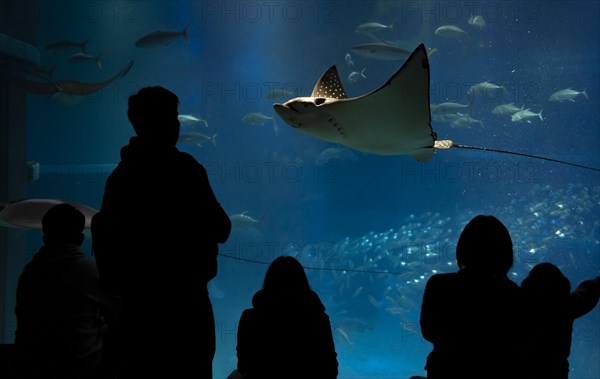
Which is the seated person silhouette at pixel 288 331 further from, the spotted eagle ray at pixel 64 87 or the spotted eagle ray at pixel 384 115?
the spotted eagle ray at pixel 64 87

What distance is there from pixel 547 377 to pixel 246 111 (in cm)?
1331

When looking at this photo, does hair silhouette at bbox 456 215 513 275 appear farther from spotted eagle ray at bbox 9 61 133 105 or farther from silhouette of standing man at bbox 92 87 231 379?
spotted eagle ray at bbox 9 61 133 105

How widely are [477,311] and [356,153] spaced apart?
11289 mm

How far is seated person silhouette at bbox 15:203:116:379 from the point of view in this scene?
1625mm

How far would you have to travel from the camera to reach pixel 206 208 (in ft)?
4.53

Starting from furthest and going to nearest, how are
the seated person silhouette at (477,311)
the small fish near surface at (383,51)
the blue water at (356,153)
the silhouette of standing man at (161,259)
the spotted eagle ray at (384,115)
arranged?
the blue water at (356,153) < the small fish near surface at (383,51) < the spotted eagle ray at (384,115) < the seated person silhouette at (477,311) < the silhouette of standing man at (161,259)

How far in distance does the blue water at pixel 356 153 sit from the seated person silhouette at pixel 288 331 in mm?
9349

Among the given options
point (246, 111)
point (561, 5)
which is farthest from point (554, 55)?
point (246, 111)

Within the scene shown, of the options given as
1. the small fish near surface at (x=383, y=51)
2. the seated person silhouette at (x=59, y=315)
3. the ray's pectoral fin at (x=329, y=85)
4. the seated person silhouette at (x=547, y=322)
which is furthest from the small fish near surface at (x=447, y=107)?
the seated person silhouette at (x=59, y=315)

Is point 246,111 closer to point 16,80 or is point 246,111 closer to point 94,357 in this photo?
point 16,80

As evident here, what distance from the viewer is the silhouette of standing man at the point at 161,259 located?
1353mm

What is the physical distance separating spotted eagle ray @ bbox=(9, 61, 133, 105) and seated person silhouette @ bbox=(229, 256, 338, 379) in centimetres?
622

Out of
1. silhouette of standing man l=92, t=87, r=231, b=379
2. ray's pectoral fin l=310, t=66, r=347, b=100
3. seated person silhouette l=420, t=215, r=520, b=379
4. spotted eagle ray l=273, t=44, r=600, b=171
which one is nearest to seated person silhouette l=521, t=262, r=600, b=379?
seated person silhouette l=420, t=215, r=520, b=379

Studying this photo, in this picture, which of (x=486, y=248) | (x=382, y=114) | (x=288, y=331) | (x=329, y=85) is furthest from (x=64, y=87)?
(x=486, y=248)
